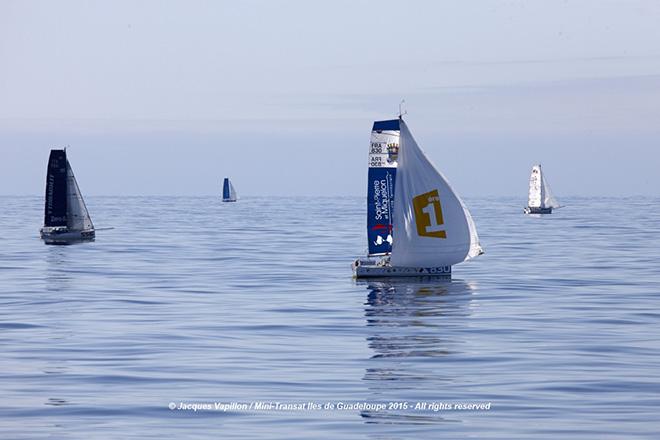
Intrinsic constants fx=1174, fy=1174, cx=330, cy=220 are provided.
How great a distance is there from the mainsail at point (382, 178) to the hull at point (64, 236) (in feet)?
113

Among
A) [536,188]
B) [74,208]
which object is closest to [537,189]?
[536,188]

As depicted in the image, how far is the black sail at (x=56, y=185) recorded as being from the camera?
78.1 meters

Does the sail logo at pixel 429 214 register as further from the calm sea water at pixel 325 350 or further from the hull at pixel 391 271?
the calm sea water at pixel 325 350

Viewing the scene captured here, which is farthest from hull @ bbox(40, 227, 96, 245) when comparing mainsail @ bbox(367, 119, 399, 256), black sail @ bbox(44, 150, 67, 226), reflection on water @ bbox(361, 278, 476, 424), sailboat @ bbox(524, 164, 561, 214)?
sailboat @ bbox(524, 164, 561, 214)

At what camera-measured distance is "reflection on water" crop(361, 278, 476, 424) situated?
22.6 m

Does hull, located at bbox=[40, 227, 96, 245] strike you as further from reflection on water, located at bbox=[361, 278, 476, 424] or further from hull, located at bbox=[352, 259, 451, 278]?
reflection on water, located at bbox=[361, 278, 476, 424]

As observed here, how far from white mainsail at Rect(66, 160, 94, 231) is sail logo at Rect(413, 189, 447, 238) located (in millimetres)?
35386

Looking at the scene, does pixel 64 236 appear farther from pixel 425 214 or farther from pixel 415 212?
pixel 425 214

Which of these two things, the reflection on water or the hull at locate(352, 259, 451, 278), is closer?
the reflection on water

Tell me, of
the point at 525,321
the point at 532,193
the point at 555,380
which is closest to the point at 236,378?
the point at 555,380

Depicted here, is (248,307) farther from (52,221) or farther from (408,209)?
(52,221)

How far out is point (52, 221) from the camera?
260ft

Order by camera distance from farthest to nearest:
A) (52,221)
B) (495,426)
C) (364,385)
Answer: (52,221), (364,385), (495,426)

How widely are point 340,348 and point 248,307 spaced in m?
11.1
